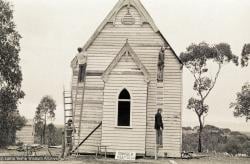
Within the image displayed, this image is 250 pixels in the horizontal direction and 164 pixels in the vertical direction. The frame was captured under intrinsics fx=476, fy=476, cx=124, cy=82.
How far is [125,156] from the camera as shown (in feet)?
80.1

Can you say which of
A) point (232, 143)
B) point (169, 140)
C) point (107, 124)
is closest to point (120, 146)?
point (107, 124)

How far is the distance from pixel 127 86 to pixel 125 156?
12.3ft

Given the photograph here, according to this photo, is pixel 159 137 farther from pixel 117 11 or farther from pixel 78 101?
pixel 117 11

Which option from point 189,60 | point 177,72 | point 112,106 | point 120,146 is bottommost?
point 120,146

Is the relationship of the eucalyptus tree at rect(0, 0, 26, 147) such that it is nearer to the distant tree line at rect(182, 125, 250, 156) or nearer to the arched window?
the arched window

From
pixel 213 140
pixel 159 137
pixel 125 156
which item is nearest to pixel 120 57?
pixel 159 137

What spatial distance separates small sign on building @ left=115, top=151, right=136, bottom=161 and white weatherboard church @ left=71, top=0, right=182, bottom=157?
57 cm

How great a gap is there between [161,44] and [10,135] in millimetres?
29686

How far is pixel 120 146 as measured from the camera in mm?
25219

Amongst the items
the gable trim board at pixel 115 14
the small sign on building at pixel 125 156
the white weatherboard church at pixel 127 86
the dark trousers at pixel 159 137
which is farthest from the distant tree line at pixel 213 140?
the small sign on building at pixel 125 156

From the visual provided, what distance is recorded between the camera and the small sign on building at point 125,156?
24.2 metres

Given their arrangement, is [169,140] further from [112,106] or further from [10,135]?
[10,135]

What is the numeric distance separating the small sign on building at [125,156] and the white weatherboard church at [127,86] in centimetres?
57

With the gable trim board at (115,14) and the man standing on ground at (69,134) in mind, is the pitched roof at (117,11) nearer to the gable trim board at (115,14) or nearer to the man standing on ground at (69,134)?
the gable trim board at (115,14)
